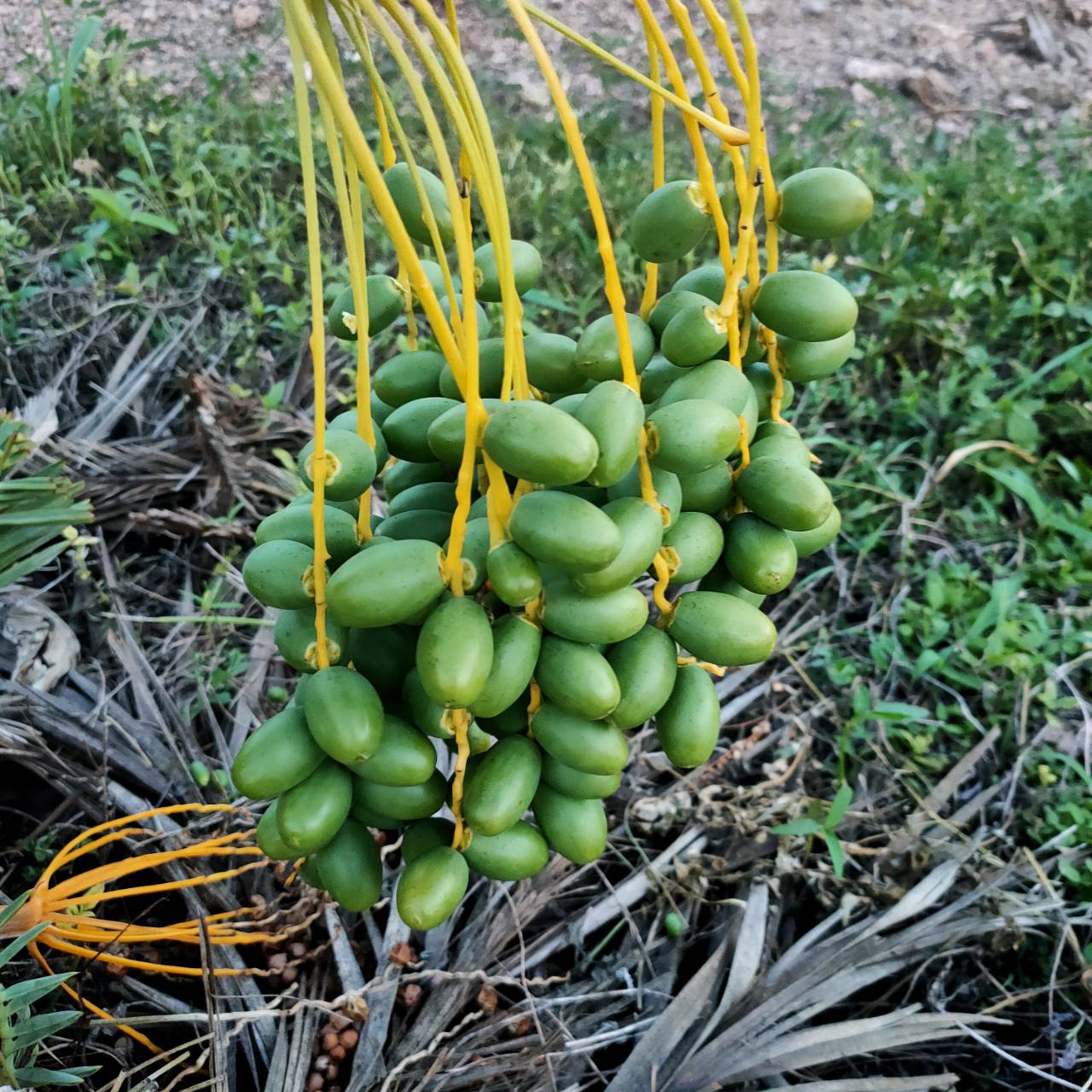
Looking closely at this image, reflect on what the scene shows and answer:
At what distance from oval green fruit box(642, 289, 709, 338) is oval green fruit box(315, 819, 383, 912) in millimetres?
669

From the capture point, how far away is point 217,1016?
1417mm

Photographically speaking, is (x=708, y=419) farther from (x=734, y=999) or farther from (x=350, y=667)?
(x=734, y=999)

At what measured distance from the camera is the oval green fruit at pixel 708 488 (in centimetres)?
115

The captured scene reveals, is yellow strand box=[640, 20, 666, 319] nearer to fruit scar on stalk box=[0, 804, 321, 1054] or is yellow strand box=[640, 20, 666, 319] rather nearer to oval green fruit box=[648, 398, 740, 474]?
oval green fruit box=[648, 398, 740, 474]

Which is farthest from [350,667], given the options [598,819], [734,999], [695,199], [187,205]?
[187,205]

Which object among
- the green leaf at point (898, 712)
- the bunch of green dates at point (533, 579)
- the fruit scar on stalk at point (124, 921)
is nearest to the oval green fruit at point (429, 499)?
the bunch of green dates at point (533, 579)

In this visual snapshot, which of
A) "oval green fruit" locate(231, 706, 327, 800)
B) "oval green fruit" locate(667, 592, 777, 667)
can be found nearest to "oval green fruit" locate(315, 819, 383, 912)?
"oval green fruit" locate(231, 706, 327, 800)

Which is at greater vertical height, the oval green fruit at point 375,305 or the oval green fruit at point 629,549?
the oval green fruit at point 375,305

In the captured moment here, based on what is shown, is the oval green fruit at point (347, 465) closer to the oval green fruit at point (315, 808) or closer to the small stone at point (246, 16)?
the oval green fruit at point (315, 808)

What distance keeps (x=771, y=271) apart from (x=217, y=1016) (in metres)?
1.27

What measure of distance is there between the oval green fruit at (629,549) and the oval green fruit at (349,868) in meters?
0.41

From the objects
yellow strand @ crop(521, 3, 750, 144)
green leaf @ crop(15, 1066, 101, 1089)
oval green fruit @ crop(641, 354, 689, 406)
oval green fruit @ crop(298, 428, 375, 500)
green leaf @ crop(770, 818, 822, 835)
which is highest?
yellow strand @ crop(521, 3, 750, 144)

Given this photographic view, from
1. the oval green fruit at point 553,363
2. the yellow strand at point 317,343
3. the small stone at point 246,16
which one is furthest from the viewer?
the small stone at point 246,16

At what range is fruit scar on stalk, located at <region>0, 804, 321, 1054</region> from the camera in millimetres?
1459
